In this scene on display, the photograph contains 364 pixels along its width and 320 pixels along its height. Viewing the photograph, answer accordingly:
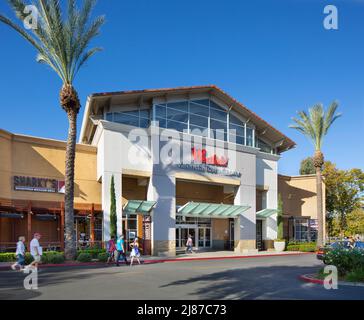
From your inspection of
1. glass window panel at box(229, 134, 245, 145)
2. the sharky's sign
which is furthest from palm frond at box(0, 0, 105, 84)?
glass window panel at box(229, 134, 245, 145)

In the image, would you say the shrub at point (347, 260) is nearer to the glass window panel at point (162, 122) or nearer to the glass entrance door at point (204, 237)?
the glass window panel at point (162, 122)

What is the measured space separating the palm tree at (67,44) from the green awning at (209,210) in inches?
400

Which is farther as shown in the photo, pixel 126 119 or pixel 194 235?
pixel 194 235

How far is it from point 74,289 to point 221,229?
89.3 ft

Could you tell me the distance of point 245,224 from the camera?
3538 centimetres

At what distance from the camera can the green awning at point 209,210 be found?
3125 centimetres

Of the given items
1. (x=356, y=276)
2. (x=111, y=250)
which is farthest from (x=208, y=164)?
(x=356, y=276)

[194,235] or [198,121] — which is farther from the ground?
[198,121]

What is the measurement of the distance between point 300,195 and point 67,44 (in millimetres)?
32297

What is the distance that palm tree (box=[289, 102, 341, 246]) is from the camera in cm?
3795

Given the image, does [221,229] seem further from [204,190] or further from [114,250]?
[114,250]

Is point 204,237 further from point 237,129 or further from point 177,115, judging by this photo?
point 177,115

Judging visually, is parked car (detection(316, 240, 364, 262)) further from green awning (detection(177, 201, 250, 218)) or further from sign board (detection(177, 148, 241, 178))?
sign board (detection(177, 148, 241, 178))

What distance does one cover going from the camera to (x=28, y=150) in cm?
2819
